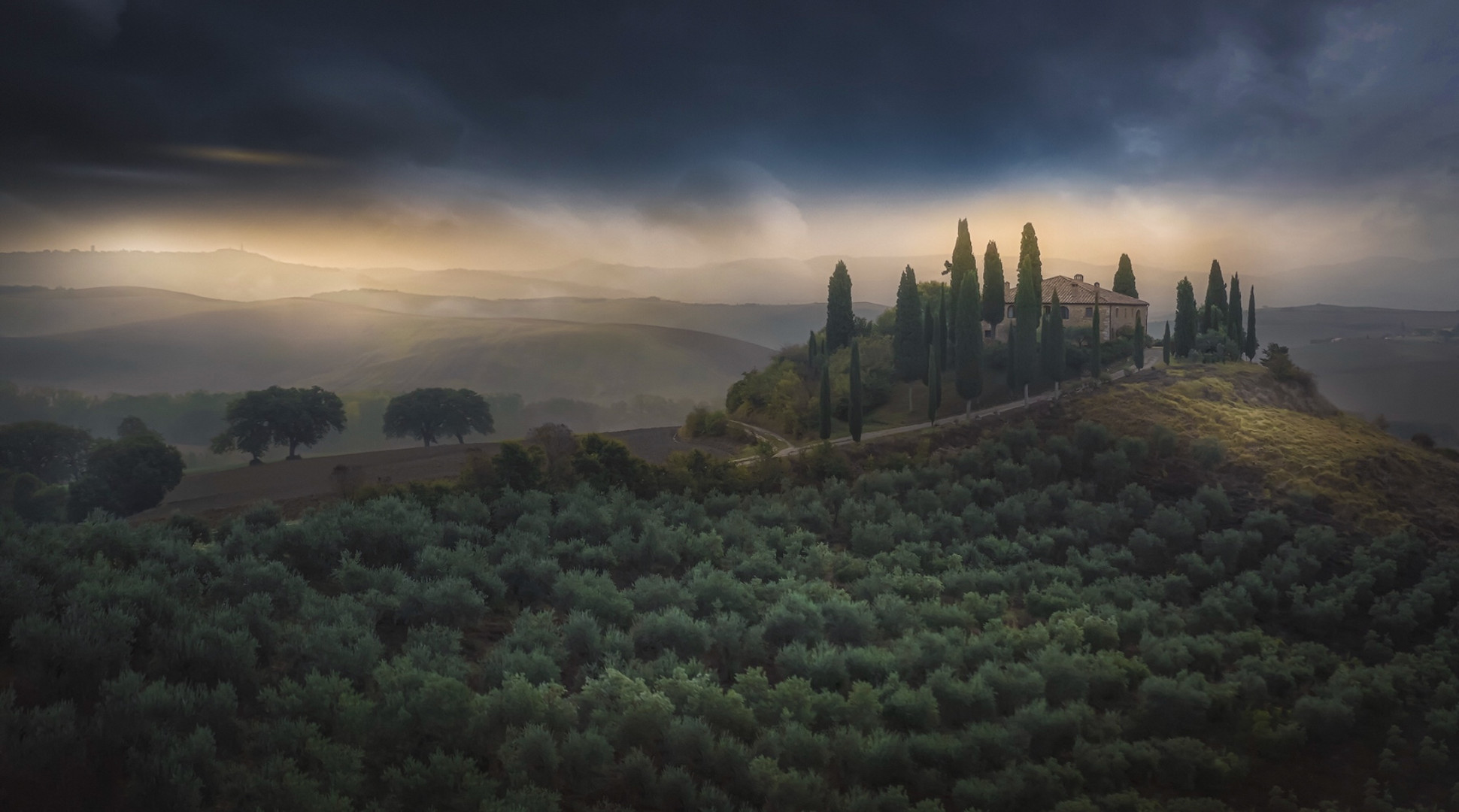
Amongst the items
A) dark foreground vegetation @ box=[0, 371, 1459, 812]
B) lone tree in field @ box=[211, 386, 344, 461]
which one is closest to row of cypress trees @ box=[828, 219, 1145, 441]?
dark foreground vegetation @ box=[0, 371, 1459, 812]

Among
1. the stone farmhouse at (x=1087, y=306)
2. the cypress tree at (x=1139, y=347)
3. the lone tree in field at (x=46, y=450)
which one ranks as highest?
the stone farmhouse at (x=1087, y=306)

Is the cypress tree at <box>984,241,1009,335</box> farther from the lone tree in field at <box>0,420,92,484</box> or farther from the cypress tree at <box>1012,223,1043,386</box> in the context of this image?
the lone tree in field at <box>0,420,92,484</box>

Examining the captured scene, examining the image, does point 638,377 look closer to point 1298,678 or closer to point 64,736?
point 1298,678

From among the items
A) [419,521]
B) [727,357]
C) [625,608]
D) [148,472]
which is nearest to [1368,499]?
[625,608]

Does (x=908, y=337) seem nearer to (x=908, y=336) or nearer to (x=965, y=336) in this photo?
(x=908, y=336)

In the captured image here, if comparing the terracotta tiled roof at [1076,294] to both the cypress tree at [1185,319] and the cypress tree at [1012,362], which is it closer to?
the cypress tree at [1185,319]

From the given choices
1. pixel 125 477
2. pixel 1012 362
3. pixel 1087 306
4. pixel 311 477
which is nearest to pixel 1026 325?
pixel 1012 362

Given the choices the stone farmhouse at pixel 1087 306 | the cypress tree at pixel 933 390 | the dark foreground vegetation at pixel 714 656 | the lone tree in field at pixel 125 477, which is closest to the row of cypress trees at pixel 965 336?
the cypress tree at pixel 933 390
